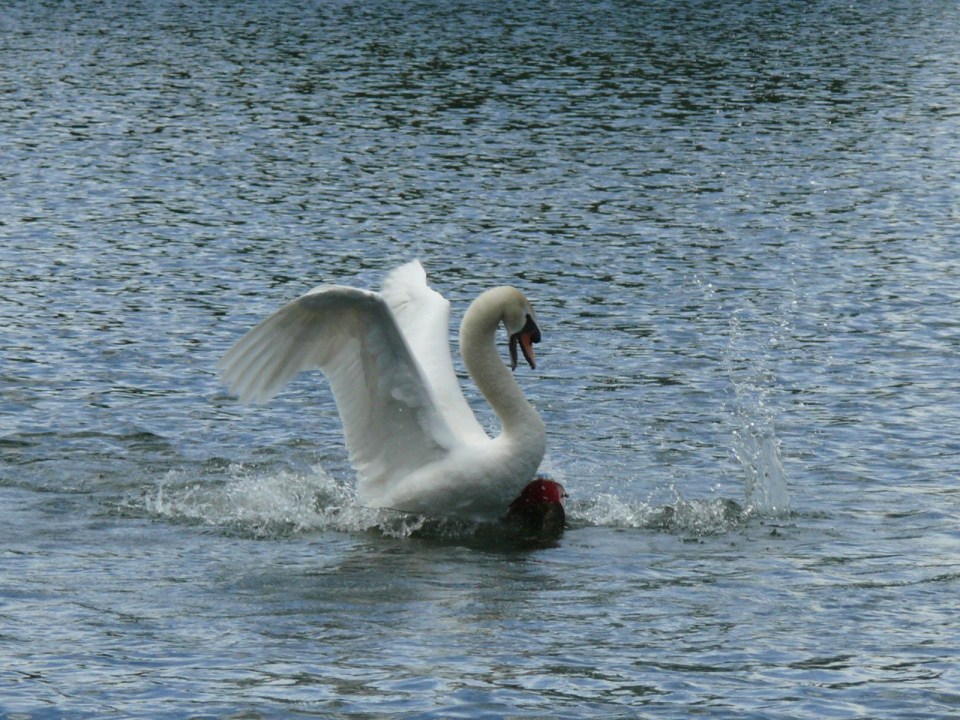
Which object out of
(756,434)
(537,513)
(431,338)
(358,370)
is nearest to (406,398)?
(358,370)

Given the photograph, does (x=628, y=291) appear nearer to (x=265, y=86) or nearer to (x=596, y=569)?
(x=596, y=569)

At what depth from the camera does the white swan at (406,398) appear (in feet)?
36.0

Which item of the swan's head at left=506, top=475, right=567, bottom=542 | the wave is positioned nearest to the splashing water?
the wave

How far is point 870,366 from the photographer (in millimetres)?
15773

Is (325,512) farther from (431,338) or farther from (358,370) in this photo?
(431,338)

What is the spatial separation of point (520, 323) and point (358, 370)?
1.12 meters

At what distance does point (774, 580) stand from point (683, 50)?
3213 centimetres

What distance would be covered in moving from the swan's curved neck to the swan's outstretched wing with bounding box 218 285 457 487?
40cm

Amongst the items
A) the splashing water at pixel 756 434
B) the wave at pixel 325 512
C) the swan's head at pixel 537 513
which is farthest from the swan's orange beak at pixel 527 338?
the splashing water at pixel 756 434

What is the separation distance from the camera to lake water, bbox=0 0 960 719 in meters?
8.69

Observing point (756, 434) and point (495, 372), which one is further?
point (756, 434)

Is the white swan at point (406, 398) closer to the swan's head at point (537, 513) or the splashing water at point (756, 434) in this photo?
the swan's head at point (537, 513)

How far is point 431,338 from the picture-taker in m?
12.6

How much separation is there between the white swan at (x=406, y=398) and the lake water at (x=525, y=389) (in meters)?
0.30
